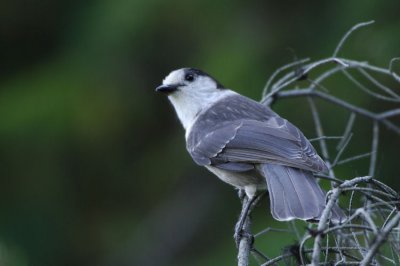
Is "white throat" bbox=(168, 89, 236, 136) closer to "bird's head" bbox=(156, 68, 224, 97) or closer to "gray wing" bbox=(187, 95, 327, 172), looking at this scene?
"bird's head" bbox=(156, 68, 224, 97)

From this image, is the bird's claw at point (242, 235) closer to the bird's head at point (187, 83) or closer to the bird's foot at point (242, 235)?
the bird's foot at point (242, 235)

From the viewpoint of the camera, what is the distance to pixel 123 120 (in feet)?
25.6

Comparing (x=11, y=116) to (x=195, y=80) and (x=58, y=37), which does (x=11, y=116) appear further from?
(x=195, y=80)

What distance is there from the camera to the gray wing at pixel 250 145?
13.2ft

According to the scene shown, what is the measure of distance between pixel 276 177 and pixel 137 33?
3.96 meters

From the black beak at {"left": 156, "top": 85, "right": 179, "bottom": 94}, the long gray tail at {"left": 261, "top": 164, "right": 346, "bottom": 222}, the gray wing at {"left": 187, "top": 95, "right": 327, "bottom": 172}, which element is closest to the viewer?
the long gray tail at {"left": 261, "top": 164, "right": 346, "bottom": 222}

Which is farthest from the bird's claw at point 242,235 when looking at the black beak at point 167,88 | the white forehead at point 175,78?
the white forehead at point 175,78

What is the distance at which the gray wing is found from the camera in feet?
13.2

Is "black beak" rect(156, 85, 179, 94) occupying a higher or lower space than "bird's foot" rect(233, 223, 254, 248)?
higher

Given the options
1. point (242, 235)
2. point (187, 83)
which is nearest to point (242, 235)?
point (242, 235)

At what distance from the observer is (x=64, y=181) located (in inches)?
306

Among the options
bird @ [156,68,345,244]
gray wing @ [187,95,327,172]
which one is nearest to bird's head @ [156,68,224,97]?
bird @ [156,68,345,244]

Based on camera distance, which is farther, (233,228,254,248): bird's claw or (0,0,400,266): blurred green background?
(0,0,400,266): blurred green background

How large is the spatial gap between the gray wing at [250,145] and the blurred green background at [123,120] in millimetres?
2154
